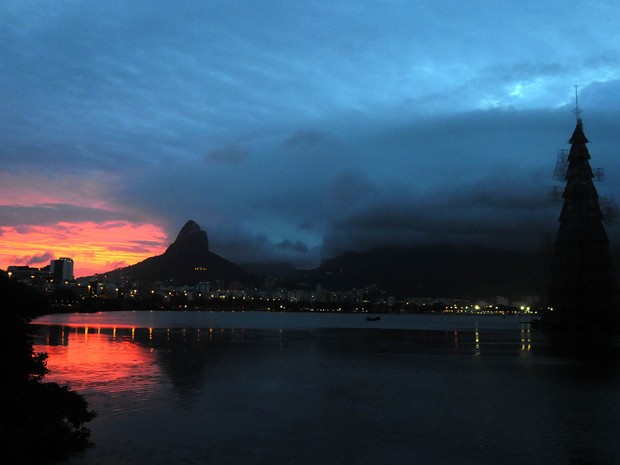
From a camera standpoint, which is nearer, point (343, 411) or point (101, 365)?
point (343, 411)

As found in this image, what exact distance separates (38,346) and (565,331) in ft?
306

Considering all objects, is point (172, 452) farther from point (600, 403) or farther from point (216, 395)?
point (600, 403)

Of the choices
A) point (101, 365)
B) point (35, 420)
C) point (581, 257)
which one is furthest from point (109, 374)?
point (581, 257)

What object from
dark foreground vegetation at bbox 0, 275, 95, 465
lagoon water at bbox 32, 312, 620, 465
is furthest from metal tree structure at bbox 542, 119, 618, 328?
dark foreground vegetation at bbox 0, 275, 95, 465

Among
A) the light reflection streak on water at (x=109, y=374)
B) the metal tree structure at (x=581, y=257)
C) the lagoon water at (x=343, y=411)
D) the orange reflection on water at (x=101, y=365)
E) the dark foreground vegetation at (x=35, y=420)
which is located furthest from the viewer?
the metal tree structure at (x=581, y=257)

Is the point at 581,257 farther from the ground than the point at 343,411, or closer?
farther from the ground

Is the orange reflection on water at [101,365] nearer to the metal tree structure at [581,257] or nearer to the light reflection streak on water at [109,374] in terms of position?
the light reflection streak on water at [109,374]

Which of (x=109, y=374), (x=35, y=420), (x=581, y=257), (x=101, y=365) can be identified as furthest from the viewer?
(x=581, y=257)

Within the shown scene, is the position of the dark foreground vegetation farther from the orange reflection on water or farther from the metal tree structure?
the metal tree structure

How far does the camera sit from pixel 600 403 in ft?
102

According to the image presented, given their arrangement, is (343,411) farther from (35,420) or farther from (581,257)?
(581,257)

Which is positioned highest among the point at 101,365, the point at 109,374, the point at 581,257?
the point at 581,257

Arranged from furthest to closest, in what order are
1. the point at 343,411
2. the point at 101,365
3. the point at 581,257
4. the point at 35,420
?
the point at 581,257 → the point at 101,365 → the point at 343,411 → the point at 35,420

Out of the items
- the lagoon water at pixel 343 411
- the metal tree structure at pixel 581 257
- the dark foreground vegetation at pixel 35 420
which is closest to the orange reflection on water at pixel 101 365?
the lagoon water at pixel 343 411
